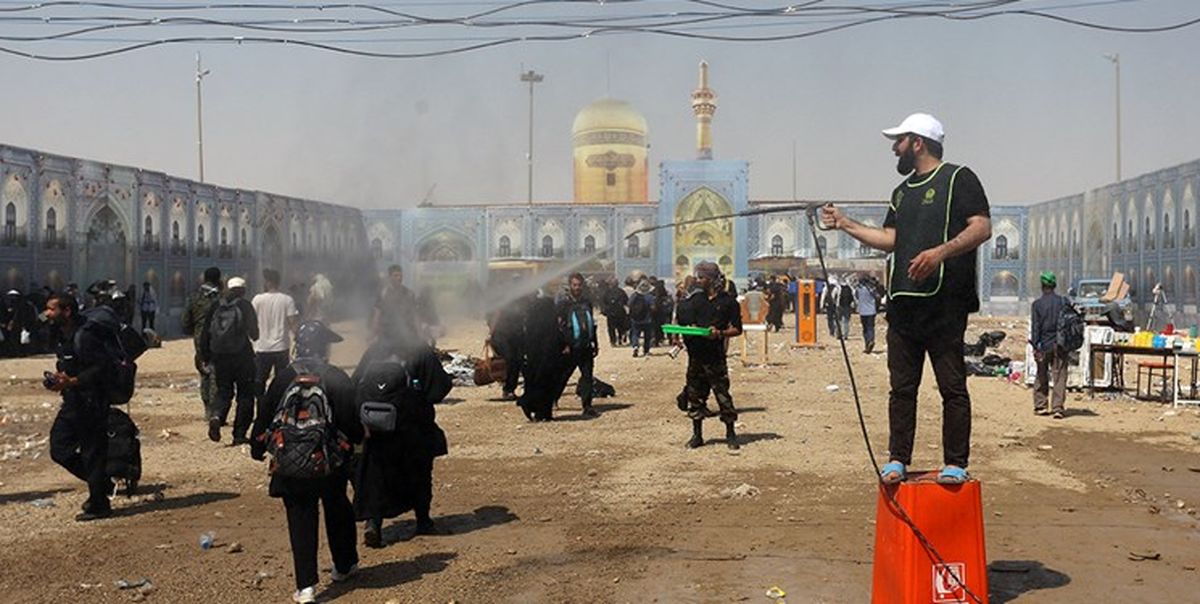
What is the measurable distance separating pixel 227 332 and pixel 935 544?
26.7 ft

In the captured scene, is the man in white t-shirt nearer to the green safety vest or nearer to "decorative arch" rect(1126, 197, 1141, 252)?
the green safety vest

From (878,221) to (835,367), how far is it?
38.8 metres

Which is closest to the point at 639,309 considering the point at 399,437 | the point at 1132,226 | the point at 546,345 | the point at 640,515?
the point at 546,345

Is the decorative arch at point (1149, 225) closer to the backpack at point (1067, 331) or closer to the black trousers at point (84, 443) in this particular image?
the backpack at point (1067, 331)

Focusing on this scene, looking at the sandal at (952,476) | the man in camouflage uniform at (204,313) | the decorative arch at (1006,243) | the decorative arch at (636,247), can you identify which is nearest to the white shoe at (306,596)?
the sandal at (952,476)

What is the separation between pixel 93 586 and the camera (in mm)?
6328

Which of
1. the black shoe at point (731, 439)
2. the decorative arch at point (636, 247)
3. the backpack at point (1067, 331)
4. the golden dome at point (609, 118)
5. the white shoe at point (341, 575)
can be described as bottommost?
the white shoe at point (341, 575)

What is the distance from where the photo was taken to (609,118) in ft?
244

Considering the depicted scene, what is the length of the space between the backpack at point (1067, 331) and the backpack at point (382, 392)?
30.8 feet

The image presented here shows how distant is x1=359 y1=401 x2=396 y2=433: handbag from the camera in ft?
22.2

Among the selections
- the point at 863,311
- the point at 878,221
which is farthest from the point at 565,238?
the point at 863,311

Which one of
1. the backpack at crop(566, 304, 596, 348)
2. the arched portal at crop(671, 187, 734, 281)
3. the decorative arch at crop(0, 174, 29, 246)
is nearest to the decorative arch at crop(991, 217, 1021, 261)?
the arched portal at crop(671, 187, 734, 281)

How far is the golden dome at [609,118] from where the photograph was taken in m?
74.6

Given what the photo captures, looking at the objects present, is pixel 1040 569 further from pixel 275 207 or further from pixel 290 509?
pixel 275 207
